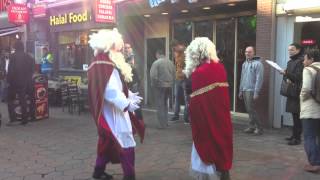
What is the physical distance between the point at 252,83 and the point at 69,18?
9451 mm

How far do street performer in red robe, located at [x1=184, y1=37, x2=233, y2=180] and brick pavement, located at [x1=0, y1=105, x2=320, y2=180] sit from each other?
41.1 inches

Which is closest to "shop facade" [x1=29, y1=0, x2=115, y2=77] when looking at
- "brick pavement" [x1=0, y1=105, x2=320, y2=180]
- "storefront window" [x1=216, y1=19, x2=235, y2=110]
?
"storefront window" [x1=216, y1=19, x2=235, y2=110]

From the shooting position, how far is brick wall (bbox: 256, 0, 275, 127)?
9.86m

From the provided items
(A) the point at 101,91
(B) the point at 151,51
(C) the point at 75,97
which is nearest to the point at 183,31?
(B) the point at 151,51

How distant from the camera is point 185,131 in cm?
988

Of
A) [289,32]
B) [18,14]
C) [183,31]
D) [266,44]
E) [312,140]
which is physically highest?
[18,14]

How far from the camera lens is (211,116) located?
17.2 feet

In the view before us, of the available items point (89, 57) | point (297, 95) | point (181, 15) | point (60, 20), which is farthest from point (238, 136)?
point (60, 20)

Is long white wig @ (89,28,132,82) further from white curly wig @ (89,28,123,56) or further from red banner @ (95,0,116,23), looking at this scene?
red banner @ (95,0,116,23)

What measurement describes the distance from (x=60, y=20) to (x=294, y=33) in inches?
396

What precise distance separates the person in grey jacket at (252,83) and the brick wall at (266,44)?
0.70m

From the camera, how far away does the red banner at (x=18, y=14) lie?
58.6ft

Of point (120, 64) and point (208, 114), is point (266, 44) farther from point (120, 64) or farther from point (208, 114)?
point (208, 114)

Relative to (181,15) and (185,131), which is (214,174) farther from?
(181,15)
